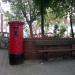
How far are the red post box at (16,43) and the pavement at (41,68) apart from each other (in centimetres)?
31

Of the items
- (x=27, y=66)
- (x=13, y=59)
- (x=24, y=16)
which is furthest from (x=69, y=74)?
(x=24, y=16)

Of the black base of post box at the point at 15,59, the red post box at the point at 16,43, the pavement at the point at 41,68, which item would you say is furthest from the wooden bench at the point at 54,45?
the black base of post box at the point at 15,59

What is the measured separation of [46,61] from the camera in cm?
1203

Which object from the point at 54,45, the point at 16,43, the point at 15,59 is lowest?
the point at 15,59

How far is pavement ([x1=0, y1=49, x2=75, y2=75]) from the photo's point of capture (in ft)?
31.7

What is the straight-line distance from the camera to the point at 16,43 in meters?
11.6

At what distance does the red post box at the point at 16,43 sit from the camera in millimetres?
11445

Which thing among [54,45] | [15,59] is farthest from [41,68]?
[54,45]

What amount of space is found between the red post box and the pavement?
0.31m

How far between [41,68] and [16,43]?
182cm

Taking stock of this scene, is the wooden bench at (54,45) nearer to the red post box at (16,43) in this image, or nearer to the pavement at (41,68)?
the pavement at (41,68)

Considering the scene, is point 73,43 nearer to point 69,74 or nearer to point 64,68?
point 64,68

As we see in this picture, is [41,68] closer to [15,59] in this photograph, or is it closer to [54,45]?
[15,59]

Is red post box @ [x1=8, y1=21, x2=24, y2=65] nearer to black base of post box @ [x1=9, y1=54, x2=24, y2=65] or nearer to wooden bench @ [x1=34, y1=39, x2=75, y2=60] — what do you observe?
black base of post box @ [x1=9, y1=54, x2=24, y2=65]
